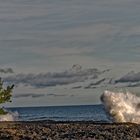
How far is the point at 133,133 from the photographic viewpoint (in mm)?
62812

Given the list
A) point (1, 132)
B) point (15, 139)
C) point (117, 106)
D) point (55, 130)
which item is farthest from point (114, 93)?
point (15, 139)

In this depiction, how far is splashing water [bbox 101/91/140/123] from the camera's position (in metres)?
87.1

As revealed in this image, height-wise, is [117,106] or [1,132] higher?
[117,106]

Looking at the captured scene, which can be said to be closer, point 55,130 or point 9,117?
point 55,130

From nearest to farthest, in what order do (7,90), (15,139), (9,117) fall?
(15,139), (7,90), (9,117)

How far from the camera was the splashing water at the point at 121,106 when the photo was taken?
3430 inches

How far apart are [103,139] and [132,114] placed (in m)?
35.2

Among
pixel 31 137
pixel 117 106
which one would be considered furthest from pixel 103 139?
pixel 117 106

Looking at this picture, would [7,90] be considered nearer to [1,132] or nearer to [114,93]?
[1,132]

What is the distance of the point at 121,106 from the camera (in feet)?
284

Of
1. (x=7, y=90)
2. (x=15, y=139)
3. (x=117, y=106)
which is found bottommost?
(x=15, y=139)

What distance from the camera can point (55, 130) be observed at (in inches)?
2689

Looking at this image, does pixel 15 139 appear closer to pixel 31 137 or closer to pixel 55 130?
pixel 31 137

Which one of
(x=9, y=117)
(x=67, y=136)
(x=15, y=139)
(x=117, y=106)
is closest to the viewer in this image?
(x=15, y=139)
